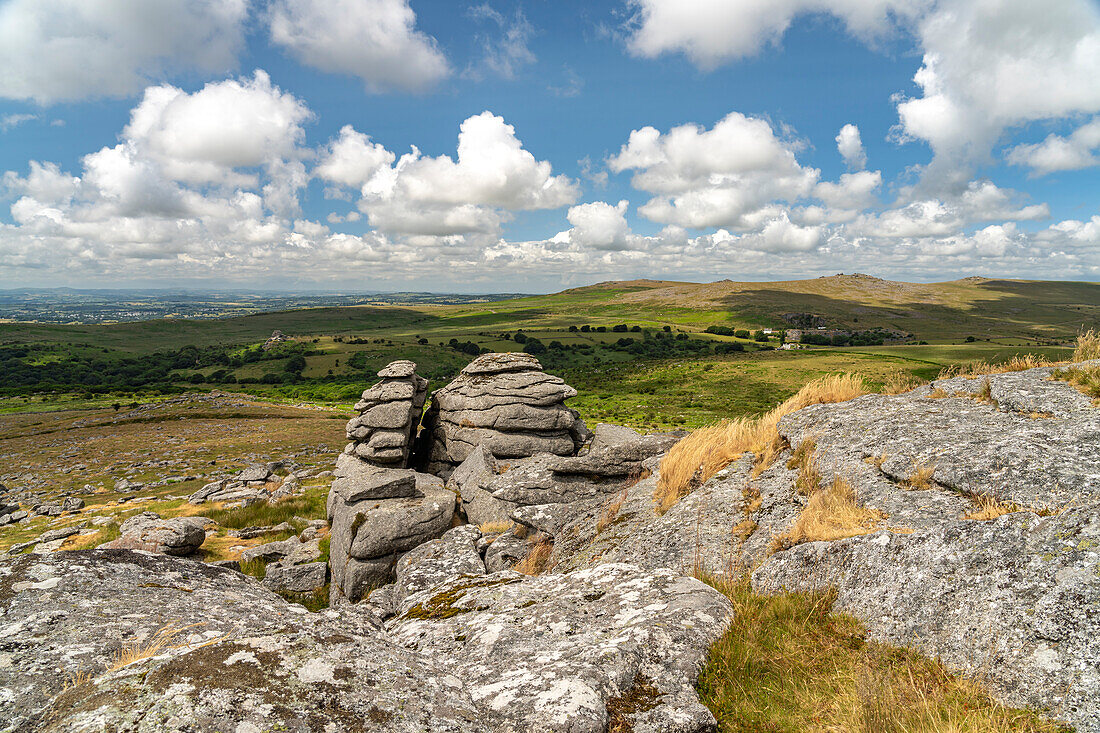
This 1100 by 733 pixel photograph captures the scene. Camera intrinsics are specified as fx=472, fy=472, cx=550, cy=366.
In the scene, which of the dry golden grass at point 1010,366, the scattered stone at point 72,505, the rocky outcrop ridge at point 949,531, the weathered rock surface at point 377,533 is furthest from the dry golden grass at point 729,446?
the scattered stone at point 72,505

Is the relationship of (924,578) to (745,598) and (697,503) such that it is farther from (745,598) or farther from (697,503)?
(697,503)

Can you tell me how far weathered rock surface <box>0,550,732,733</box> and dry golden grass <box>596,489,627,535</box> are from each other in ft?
12.8

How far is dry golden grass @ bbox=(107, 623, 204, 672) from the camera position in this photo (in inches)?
179

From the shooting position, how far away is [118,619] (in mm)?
5664

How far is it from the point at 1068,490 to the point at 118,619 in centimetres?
1148

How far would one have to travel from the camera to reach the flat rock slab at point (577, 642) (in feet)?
14.0

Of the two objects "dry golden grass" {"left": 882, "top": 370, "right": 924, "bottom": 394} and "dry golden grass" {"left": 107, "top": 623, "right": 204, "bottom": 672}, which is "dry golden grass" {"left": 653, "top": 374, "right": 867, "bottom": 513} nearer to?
"dry golden grass" {"left": 882, "top": 370, "right": 924, "bottom": 394}

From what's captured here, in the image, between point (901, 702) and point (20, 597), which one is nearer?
point (901, 702)

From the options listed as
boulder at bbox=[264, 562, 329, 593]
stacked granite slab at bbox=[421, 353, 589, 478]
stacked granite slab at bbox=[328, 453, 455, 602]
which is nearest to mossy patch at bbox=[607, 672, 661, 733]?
stacked granite slab at bbox=[328, 453, 455, 602]

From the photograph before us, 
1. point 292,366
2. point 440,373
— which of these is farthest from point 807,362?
point 292,366

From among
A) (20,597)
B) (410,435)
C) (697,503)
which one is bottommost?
(410,435)

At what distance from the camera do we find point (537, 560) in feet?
38.8

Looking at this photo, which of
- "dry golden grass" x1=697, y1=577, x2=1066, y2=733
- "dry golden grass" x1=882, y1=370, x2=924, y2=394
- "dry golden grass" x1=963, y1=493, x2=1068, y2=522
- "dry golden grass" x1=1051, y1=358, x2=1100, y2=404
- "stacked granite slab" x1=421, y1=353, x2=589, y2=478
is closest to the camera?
"dry golden grass" x1=697, y1=577, x2=1066, y2=733

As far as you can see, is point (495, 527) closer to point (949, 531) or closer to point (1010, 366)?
point (949, 531)
